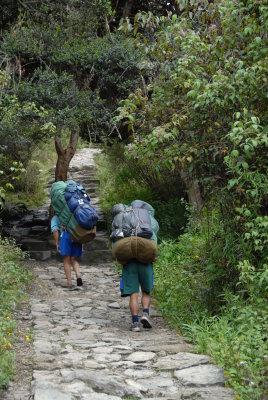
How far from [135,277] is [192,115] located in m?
2.10

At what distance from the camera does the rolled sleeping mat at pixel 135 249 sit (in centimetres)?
710

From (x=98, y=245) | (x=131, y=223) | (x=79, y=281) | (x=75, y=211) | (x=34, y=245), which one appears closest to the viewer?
(x=131, y=223)

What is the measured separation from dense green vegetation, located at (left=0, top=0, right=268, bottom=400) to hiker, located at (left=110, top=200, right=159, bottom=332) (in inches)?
21.1

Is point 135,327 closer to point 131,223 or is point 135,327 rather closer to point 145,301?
point 145,301

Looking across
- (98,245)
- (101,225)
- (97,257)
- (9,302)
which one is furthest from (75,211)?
(101,225)

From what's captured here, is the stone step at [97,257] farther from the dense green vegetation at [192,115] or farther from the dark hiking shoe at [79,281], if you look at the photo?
the dark hiking shoe at [79,281]

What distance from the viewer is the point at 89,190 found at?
18.0m

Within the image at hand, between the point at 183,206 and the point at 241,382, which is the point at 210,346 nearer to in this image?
the point at 241,382

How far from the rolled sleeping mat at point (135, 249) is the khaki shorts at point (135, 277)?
16 centimetres

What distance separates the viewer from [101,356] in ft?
19.4

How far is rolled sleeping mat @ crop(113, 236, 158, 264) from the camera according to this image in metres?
7.10

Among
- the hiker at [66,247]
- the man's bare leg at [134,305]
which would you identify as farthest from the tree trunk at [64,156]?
the man's bare leg at [134,305]

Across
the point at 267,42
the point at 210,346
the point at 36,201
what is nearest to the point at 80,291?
the point at 210,346

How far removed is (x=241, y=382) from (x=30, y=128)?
7.80 m
